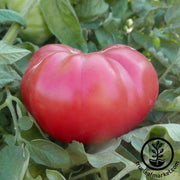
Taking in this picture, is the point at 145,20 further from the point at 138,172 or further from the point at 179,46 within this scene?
the point at 138,172

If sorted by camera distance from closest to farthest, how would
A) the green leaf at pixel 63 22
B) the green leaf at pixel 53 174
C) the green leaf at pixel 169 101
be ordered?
1. the green leaf at pixel 53 174
2. the green leaf at pixel 169 101
3. the green leaf at pixel 63 22

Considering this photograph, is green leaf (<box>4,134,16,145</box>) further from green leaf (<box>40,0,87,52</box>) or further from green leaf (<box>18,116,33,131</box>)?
→ green leaf (<box>40,0,87,52</box>)

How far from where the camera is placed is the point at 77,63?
0.54 metres

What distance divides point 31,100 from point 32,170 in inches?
4.0

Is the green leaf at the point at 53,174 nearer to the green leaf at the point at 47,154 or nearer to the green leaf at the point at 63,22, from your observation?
the green leaf at the point at 47,154

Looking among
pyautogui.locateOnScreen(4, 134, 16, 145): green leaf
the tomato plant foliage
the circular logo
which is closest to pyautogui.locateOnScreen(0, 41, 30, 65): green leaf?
the tomato plant foliage

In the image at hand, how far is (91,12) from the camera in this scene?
0.79m

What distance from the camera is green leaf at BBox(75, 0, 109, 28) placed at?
78cm

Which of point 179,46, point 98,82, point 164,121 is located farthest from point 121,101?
point 179,46

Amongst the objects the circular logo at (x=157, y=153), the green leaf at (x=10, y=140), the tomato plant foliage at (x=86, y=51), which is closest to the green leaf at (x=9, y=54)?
the tomato plant foliage at (x=86, y=51)

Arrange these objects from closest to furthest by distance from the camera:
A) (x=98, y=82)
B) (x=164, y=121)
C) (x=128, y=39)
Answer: (x=98, y=82) < (x=164, y=121) < (x=128, y=39)

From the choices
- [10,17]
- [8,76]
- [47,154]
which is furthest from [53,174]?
[10,17]

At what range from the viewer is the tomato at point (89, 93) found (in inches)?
20.6

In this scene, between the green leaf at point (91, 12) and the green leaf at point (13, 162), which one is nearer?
the green leaf at point (13, 162)
